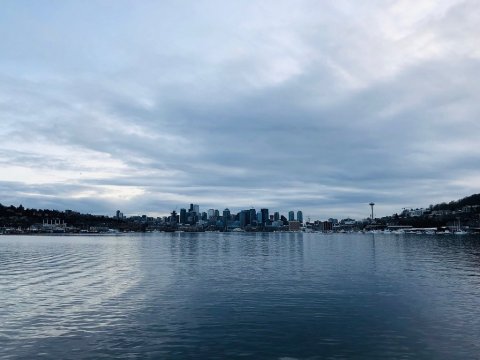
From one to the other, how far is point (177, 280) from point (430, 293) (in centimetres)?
3155

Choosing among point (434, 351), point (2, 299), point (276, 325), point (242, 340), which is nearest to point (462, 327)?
point (434, 351)

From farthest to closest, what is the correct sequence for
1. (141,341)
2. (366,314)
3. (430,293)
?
(430,293), (366,314), (141,341)

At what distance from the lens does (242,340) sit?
28.1 metres

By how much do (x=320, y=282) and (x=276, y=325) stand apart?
23274 mm

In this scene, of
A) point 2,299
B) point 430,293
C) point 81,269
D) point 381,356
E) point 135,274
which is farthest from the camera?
point 81,269

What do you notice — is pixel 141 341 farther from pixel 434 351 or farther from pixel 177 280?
pixel 177 280

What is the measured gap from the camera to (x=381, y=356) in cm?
2456

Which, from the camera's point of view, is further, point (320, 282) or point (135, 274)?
point (135, 274)

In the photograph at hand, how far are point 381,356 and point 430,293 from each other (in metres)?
24.9

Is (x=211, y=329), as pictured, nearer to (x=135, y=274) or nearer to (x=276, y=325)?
(x=276, y=325)

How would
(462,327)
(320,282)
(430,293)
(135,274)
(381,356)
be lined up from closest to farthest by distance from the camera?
(381,356)
(462,327)
(430,293)
(320,282)
(135,274)

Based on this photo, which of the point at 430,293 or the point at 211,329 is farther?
the point at 430,293

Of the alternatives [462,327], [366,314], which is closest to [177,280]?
[366,314]

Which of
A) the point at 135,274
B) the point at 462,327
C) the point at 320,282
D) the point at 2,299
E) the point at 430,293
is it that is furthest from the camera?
the point at 135,274
